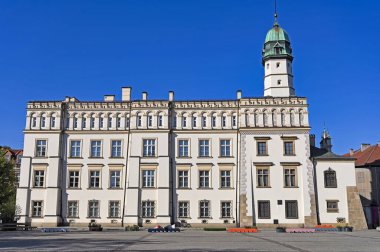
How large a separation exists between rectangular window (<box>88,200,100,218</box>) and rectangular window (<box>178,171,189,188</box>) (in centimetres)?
1001

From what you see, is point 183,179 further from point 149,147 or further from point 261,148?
point 261,148

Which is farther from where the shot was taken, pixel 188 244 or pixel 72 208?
pixel 72 208

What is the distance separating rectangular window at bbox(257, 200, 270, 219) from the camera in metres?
47.3

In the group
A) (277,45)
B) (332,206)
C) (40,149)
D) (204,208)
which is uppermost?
(277,45)

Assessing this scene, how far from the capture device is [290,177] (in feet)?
157

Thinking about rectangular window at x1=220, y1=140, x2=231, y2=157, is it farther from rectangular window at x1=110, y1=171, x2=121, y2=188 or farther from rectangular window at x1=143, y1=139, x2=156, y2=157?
rectangular window at x1=110, y1=171, x2=121, y2=188

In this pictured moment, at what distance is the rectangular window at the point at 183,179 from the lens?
4947cm

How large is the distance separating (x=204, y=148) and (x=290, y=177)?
10435mm

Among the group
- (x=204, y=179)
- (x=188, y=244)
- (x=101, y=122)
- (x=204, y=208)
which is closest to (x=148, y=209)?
(x=204, y=208)

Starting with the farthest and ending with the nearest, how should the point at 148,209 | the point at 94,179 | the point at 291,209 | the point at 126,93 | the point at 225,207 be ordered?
the point at 126,93 → the point at 94,179 → the point at 148,209 → the point at 225,207 → the point at 291,209

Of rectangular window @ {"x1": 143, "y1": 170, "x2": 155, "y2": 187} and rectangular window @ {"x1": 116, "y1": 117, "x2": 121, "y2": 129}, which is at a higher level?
rectangular window @ {"x1": 116, "y1": 117, "x2": 121, "y2": 129}

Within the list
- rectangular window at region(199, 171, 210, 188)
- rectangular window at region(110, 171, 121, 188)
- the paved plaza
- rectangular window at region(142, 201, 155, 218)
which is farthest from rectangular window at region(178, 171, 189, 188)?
the paved plaza

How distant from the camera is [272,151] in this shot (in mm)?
48719

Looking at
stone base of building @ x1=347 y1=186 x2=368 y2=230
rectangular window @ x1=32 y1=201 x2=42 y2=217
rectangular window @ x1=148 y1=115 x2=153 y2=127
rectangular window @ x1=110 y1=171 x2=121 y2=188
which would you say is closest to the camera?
stone base of building @ x1=347 y1=186 x2=368 y2=230
